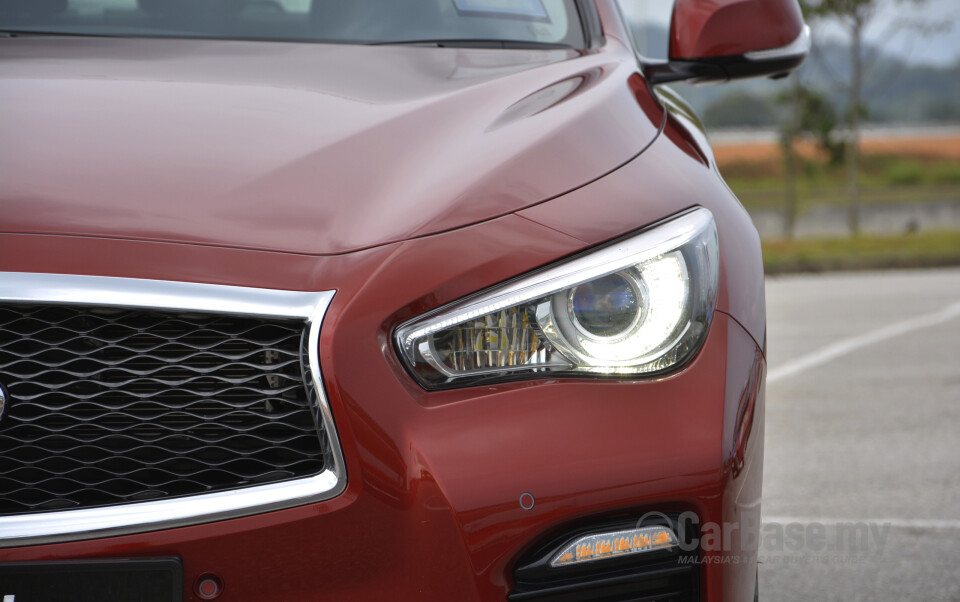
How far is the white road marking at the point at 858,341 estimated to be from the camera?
21.3ft

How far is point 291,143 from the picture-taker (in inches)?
65.5

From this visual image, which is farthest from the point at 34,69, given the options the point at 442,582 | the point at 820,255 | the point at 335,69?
the point at 820,255

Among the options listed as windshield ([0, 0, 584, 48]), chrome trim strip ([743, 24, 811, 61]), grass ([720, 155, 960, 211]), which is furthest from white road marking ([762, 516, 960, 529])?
grass ([720, 155, 960, 211])

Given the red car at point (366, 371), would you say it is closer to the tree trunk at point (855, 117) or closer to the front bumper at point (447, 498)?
the front bumper at point (447, 498)

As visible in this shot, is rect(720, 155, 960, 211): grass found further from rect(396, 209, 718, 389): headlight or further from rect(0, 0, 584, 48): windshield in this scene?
rect(396, 209, 718, 389): headlight

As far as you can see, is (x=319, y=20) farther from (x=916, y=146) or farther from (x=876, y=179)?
(x=876, y=179)

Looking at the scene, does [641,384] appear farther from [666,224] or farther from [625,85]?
[625,85]

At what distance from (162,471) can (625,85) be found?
3.66 feet

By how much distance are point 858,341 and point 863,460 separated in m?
3.39

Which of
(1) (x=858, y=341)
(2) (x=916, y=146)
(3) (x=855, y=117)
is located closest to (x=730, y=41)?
(1) (x=858, y=341)

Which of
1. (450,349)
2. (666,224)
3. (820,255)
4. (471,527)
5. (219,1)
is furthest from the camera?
(820,255)

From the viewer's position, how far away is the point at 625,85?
2.01 metres

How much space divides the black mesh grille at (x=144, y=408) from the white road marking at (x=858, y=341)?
5.00 meters

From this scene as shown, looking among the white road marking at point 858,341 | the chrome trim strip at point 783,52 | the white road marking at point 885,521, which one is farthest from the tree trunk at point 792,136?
the chrome trim strip at point 783,52
